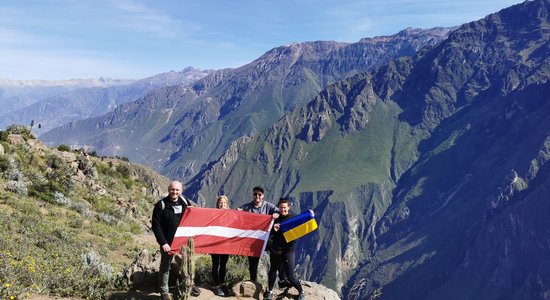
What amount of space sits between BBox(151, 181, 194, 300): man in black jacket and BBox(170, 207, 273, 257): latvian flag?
3.72ft

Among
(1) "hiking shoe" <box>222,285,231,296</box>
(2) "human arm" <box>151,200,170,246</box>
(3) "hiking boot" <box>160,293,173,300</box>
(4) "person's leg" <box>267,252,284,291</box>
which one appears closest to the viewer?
(3) "hiking boot" <box>160,293,173,300</box>

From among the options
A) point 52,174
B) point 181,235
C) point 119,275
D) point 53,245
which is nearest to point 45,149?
point 52,174

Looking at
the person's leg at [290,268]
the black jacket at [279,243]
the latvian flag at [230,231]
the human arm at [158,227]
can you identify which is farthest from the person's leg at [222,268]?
the human arm at [158,227]

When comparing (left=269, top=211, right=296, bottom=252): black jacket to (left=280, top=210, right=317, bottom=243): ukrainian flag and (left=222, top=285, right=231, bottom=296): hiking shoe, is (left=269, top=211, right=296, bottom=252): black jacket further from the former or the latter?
(left=222, top=285, right=231, bottom=296): hiking shoe

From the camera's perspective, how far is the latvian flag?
14000 mm

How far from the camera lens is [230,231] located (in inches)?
575

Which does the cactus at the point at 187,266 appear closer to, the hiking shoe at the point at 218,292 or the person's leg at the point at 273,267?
the hiking shoe at the point at 218,292

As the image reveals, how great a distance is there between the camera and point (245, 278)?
15.4m

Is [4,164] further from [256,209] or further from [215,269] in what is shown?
[256,209]

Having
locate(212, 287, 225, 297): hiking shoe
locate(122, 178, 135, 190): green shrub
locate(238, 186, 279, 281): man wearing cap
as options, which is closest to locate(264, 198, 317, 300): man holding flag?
locate(238, 186, 279, 281): man wearing cap

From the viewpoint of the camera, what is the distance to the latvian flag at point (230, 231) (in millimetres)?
14000

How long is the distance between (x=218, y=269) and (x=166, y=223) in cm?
287

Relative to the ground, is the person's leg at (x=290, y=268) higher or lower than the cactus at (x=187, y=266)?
lower

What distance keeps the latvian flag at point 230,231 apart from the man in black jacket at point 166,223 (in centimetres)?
113
